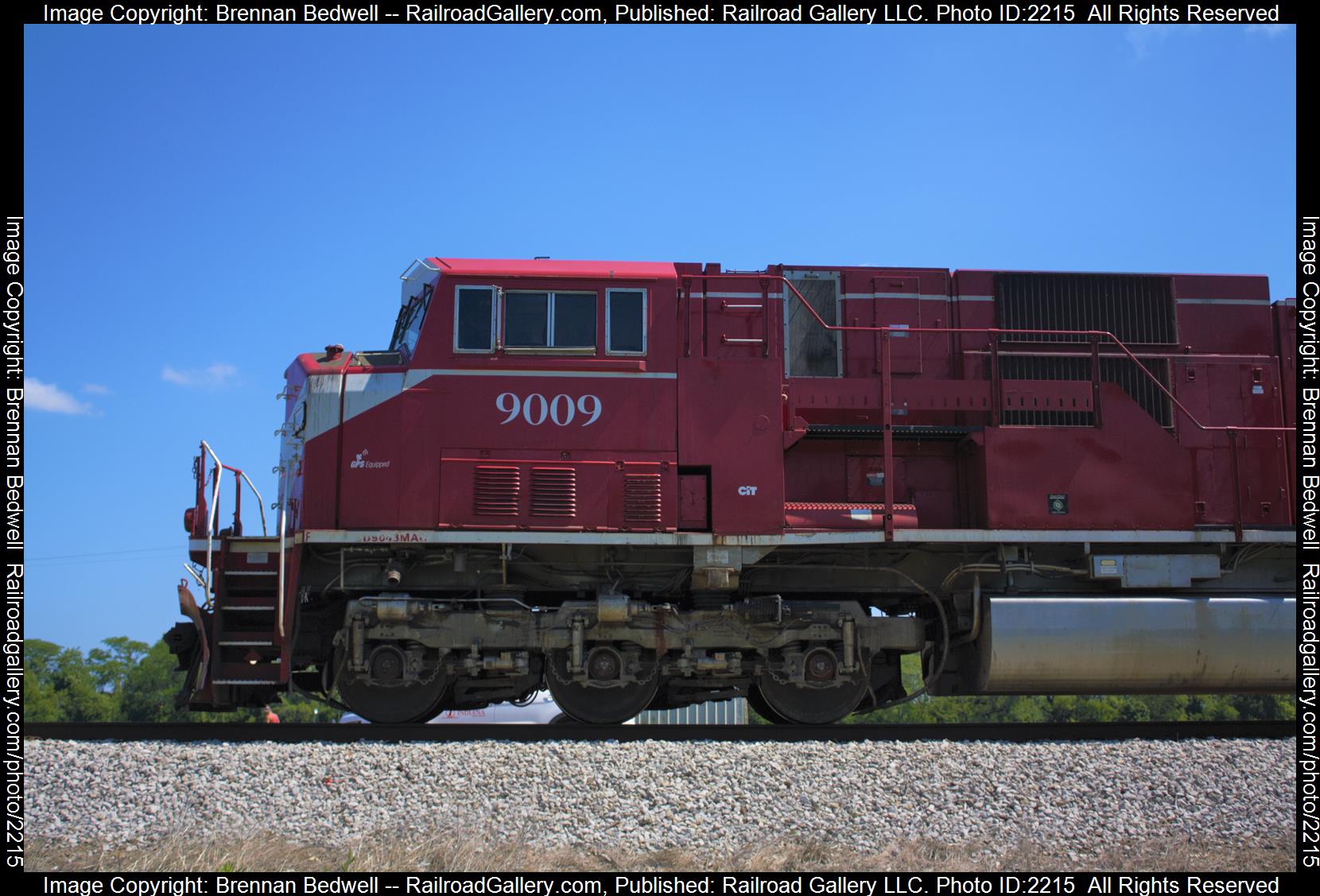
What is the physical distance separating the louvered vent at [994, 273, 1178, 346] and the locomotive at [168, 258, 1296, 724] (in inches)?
26.7

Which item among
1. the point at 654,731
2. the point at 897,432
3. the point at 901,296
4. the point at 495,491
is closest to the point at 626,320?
the point at 495,491

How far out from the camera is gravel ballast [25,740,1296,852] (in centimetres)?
645

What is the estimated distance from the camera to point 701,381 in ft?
30.6

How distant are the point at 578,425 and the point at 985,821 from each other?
4633 mm

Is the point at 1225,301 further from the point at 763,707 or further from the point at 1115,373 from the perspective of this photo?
the point at 763,707

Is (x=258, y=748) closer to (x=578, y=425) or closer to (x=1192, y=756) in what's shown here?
(x=578, y=425)

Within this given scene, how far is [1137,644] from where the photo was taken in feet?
30.7

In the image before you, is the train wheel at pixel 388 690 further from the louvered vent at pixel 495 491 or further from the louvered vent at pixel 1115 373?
the louvered vent at pixel 1115 373

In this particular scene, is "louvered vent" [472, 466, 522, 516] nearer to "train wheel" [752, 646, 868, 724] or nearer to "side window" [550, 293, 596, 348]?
"side window" [550, 293, 596, 348]

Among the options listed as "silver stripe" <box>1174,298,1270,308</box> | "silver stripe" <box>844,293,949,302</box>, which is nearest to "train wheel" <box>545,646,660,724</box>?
"silver stripe" <box>844,293,949,302</box>

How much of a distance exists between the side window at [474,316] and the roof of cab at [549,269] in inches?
6.1

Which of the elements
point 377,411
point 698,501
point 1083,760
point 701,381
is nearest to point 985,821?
point 1083,760

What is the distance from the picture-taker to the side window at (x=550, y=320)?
9234 mm

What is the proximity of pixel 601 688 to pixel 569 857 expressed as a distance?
325cm
